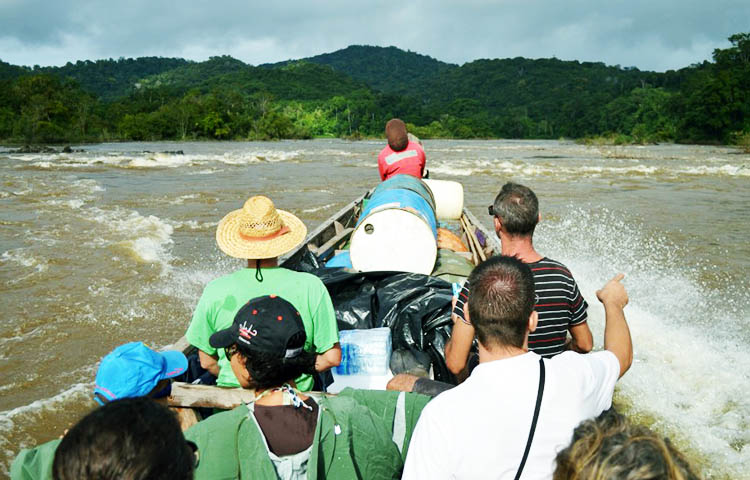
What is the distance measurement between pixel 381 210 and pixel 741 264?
274 inches

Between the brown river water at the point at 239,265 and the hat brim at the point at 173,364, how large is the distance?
72.6 inches

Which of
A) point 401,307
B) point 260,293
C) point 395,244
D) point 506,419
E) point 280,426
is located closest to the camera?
point 506,419

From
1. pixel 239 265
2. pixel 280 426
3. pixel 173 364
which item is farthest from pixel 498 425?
pixel 239 265

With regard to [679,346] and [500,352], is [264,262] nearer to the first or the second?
[500,352]

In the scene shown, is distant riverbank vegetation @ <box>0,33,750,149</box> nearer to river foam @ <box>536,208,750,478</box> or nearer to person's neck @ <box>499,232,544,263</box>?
river foam @ <box>536,208,750,478</box>

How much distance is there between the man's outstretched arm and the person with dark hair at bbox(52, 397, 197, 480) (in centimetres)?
183

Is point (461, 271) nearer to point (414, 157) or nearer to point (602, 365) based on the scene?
point (414, 157)

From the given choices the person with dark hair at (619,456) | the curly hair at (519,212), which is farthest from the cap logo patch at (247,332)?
the curly hair at (519,212)

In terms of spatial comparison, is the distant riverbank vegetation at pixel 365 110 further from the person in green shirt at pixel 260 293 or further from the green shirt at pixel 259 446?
the green shirt at pixel 259 446

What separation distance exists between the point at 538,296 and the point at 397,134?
14.2 ft

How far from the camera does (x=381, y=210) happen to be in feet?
17.4

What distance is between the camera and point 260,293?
273 cm

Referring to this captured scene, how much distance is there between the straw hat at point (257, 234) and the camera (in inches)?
112

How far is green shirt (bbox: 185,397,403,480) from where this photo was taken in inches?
68.0
